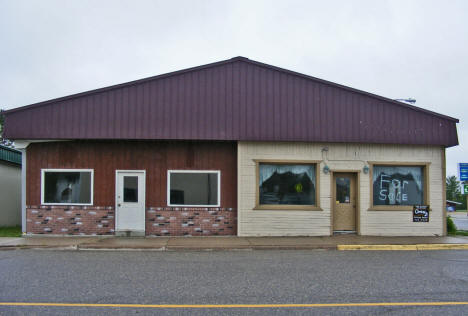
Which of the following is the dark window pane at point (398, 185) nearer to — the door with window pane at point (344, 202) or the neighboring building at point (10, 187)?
the door with window pane at point (344, 202)

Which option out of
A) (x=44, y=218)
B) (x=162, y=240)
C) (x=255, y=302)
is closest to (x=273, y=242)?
(x=162, y=240)

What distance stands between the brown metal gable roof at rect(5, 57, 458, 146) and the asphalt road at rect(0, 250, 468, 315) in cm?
413

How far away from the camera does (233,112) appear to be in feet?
47.0

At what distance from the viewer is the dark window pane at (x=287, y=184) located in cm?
1463

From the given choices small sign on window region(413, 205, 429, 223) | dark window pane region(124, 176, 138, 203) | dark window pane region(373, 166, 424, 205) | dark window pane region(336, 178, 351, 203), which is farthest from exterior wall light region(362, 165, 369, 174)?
dark window pane region(124, 176, 138, 203)

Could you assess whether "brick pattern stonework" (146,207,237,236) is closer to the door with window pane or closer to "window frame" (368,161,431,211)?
the door with window pane

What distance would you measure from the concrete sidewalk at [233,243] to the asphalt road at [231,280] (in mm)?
595

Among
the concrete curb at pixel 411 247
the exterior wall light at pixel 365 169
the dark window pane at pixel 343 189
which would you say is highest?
the exterior wall light at pixel 365 169

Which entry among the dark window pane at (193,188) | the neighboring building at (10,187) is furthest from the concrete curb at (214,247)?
the neighboring building at (10,187)

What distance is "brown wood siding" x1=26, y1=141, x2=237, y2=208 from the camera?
567 inches

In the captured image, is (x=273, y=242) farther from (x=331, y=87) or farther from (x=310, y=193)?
(x=331, y=87)

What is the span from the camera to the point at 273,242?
1313 cm

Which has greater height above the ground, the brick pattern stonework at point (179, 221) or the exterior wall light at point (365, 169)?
the exterior wall light at point (365, 169)

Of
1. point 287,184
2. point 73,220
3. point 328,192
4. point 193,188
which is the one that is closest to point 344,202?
point 328,192
